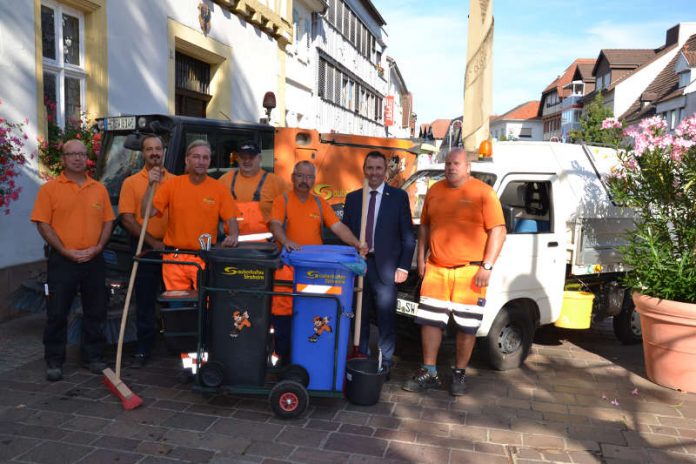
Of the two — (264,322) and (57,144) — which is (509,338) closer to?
(264,322)

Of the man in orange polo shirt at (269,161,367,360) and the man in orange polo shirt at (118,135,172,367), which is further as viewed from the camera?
the man in orange polo shirt at (118,135,172,367)

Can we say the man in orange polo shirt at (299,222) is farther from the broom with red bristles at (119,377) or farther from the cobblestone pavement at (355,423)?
the broom with red bristles at (119,377)

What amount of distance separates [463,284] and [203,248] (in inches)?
79.5

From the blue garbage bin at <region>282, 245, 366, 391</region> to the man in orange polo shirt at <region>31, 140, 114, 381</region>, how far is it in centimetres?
Answer: 171

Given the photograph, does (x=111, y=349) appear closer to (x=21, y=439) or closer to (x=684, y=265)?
(x=21, y=439)

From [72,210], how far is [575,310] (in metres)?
4.63

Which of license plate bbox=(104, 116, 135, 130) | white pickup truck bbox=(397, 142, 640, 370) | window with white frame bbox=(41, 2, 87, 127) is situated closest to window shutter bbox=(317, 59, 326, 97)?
window with white frame bbox=(41, 2, 87, 127)

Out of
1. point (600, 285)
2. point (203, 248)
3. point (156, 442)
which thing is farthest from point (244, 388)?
point (600, 285)

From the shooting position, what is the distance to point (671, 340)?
5.18m

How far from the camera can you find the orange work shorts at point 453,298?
15.8ft

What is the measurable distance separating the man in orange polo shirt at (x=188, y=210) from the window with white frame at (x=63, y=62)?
11.9ft

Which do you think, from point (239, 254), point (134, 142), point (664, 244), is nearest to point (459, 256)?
point (239, 254)

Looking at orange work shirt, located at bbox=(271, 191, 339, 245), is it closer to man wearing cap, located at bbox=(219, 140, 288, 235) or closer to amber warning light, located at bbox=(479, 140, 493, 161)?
man wearing cap, located at bbox=(219, 140, 288, 235)

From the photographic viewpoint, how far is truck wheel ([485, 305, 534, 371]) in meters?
5.41
